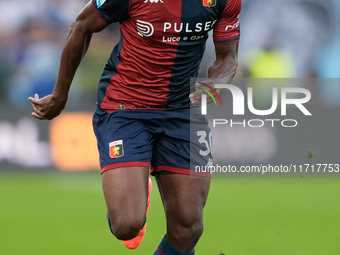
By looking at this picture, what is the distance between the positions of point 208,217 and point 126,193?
323cm

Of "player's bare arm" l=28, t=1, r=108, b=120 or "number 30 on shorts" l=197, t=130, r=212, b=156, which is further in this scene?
"number 30 on shorts" l=197, t=130, r=212, b=156

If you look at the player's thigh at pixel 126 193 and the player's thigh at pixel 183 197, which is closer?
the player's thigh at pixel 126 193

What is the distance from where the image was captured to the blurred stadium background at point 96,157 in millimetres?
5348

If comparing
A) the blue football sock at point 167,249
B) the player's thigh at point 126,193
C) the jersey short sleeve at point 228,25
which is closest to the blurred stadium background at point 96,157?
the blue football sock at point 167,249

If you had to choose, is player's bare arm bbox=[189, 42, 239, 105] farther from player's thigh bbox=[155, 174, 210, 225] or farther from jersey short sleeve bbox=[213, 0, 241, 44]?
player's thigh bbox=[155, 174, 210, 225]

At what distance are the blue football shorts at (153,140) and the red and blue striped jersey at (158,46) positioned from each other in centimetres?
8

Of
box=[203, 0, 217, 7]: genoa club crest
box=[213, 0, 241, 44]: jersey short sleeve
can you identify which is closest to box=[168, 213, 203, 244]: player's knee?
box=[213, 0, 241, 44]: jersey short sleeve

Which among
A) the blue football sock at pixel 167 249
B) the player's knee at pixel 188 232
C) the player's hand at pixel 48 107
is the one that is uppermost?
the player's hand at pixel 48 107

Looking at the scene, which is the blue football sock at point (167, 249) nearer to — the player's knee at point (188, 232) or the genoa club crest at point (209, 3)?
the player's knee at point (188, 232)

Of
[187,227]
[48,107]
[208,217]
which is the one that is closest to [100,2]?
[48,107]

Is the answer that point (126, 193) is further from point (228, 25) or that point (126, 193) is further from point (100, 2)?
point (228, 25)

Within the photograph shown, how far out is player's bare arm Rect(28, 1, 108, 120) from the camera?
3336mm

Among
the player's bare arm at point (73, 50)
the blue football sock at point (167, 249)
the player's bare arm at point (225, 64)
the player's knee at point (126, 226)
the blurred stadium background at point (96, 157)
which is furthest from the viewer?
the blurred stadium background at point (96, 157)

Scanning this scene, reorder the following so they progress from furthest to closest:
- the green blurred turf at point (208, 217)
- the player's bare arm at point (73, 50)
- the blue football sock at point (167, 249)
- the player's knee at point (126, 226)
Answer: the green blurred turf at point (208, 217) → the blue football sock at point (167, 249) → the player's bare arm at point (73, 50) → the player's knee at point (126, 226)
